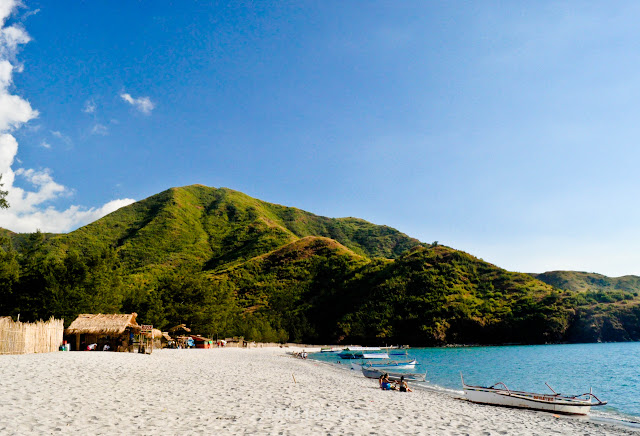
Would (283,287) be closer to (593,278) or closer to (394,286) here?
(394,286)

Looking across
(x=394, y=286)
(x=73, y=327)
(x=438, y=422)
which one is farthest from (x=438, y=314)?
(x=438, y=422)

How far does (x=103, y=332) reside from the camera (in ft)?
105

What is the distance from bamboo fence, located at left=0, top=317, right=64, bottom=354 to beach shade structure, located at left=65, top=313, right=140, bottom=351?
10.7 ft

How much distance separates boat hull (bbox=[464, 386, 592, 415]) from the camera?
17.0 meters

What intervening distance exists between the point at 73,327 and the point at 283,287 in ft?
342

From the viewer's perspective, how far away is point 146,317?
5309 centimetres

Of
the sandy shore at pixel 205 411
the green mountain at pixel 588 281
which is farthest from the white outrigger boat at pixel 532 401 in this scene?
the green mountain at pixel 588 281

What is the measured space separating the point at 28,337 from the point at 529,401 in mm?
27962

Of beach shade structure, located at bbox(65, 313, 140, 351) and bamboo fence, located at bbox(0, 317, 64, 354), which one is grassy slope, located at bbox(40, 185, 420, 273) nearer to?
beach shade structure, located at bbox(65, 313, 140, 351)

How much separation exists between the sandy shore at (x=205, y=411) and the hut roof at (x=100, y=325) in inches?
561

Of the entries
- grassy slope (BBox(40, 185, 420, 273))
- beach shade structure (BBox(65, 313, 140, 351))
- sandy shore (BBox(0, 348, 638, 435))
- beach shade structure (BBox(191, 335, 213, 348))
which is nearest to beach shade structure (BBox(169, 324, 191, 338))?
beach shade structure (BBox(191, 335, 213, 348))

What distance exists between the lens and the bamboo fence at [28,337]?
2253 centimetres

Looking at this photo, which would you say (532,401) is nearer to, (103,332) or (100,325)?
(103,332)

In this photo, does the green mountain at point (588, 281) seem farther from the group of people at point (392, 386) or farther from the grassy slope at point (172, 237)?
the group of people at point (392, 386)
